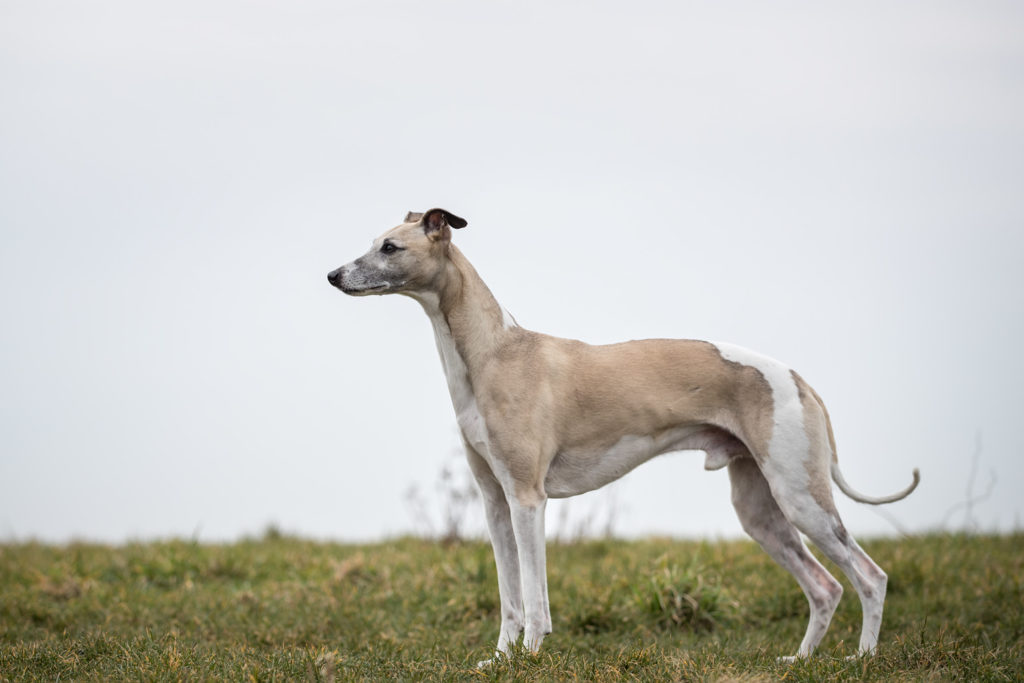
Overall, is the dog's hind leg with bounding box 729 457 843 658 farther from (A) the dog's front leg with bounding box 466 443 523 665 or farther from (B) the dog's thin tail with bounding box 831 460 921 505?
(A) the dog's front leg with bounding box 466 443 523 665

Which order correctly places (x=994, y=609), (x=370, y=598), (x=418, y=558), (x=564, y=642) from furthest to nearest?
1. (x=418, y=558)
2. (x=370, y=598)
3. (x=994, y=609)
4. (x=564, y=642)

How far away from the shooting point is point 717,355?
21.3 ft

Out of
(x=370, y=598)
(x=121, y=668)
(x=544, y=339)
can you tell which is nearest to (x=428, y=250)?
(x=544, y=339)

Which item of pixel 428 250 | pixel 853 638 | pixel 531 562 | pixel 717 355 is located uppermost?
pixel 428 250

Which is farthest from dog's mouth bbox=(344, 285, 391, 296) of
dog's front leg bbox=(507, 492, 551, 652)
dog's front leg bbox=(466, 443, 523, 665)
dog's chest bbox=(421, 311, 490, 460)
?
dog's front leg bbox=(507, 492, 551, 652)

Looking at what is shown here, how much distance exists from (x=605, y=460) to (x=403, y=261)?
1737 mm

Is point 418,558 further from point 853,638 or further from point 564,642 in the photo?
→ point 853,638

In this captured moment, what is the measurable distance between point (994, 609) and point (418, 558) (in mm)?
A: 5165

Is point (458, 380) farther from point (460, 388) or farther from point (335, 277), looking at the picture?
point (335, 277)

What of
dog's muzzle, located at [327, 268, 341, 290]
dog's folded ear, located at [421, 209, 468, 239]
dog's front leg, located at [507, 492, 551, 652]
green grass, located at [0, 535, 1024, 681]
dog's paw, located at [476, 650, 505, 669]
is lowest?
green grass, located at [0, 535, 1024, 681]

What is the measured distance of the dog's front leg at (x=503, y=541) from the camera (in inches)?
252

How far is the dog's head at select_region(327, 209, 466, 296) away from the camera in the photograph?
6.04 m

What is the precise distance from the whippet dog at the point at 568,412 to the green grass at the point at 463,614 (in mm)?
684

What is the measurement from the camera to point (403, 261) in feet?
19.8
